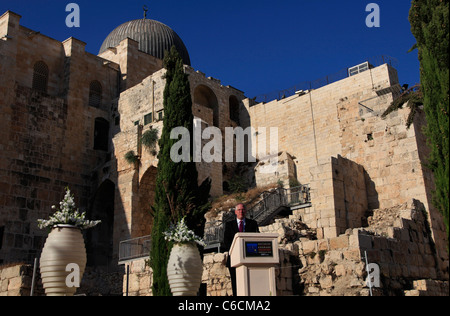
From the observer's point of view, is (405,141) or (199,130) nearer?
(405,141)

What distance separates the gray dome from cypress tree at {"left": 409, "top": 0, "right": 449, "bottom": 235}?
2076 cm

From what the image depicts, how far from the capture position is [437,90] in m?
7.33

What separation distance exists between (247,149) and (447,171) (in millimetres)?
17650

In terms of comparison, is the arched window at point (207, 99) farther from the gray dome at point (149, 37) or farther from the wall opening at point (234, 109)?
the gray dome at point (149, 37)

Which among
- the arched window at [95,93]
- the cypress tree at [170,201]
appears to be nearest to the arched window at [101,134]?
the arched window at [95,93]

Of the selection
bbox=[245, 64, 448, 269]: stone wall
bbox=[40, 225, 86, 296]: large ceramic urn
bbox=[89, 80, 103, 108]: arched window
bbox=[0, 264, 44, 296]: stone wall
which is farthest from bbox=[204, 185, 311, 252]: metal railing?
bbox=[89, 80, 103, 108]: arched window

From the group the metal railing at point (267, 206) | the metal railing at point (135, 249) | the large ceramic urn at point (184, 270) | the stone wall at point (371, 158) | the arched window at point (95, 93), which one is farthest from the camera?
the arched window at point (95, 93)

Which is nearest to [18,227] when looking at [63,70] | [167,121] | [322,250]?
[63,70]

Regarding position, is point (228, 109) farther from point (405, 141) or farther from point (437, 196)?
point (437, 196)

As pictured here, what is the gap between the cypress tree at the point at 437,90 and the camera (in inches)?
277

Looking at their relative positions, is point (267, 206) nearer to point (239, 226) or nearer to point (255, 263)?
point (239, 226)

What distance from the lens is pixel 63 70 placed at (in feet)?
76.5

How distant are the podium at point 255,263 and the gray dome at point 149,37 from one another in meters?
20.9

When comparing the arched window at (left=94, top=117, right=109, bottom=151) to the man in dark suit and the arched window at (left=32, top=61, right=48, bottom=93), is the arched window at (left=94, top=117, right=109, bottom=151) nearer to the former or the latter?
the arched window at (left=32, top=61, right=48, bottom=93)
